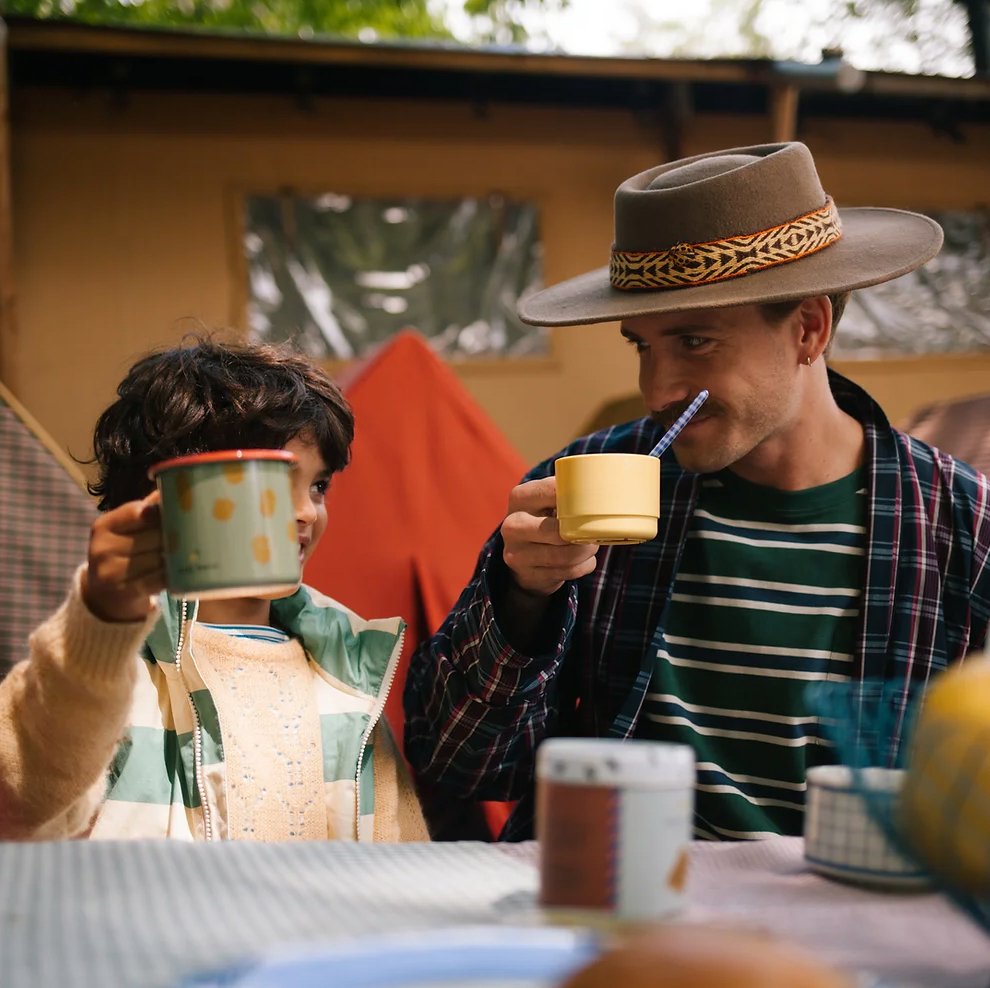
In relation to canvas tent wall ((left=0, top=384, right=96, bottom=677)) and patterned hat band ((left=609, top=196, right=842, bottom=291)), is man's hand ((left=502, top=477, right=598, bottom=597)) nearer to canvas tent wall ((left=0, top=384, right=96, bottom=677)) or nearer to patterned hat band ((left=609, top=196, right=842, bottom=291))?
patterned hat band ((left=609, top=196, right=842, bottom=291))

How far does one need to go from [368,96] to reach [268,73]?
0.53 meters

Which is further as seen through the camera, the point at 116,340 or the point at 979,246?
the point at 979,246

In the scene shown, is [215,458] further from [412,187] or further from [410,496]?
[412,187]

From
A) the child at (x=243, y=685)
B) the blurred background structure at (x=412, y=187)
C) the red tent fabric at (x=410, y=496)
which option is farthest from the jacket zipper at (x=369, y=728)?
the blurred background structure at (x=412, y=187)

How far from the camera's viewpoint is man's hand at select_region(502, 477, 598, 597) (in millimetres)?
1605

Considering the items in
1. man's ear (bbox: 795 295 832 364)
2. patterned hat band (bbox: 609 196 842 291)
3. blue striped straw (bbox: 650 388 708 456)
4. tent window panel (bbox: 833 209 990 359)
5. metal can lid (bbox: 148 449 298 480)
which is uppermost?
tent window panel (bbox: 833 209 990 359)

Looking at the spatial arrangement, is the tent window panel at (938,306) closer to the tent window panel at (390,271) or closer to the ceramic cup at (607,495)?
the tent window panel at (390,271)

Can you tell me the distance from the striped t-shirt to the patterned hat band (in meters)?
0.35

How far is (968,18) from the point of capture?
23.6ft

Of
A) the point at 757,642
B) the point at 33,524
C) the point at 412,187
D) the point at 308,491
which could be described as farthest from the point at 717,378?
the point at 412,187

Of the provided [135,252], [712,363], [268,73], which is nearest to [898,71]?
[268,73]

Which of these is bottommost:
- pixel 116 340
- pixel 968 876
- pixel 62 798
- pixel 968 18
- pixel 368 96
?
pixel 62 798

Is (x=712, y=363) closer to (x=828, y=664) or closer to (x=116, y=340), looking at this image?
(x=828, y=664)

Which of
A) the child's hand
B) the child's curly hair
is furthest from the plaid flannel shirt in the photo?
the child's hand
